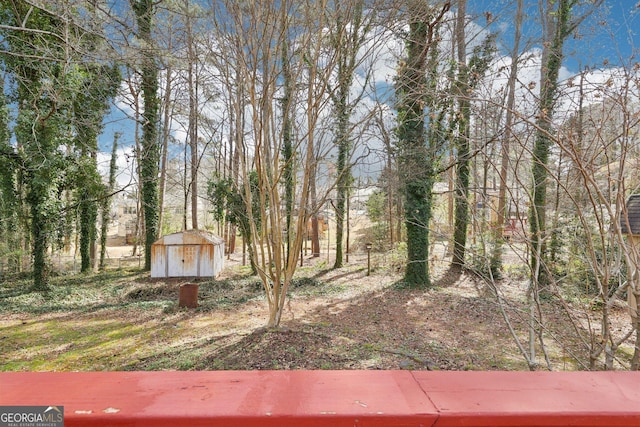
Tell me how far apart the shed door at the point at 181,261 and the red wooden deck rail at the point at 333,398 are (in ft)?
35.9

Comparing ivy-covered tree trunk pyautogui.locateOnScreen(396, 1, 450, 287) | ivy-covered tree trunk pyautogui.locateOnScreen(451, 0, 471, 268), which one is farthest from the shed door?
ivy-covered tree trunk pyautogui.locateOnScreen(451, 0, 471, 268)

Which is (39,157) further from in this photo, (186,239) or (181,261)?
(181,261)

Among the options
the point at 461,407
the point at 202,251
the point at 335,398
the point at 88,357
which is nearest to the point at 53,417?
the point at 335,398

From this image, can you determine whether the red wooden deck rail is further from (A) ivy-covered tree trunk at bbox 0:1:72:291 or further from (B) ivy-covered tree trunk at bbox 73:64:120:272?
(A) ivy-covered tree trunk at bbox 0:1:72:291

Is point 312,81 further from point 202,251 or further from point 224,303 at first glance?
point 202,251

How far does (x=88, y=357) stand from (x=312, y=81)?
190 inches

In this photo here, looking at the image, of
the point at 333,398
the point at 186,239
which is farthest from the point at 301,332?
the point at 186,239

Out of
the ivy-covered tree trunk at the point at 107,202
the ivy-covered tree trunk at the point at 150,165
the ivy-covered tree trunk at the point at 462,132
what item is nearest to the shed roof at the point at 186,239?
the ivy-covered tree trunk at the point at 150,165

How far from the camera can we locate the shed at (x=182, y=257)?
11148 mm

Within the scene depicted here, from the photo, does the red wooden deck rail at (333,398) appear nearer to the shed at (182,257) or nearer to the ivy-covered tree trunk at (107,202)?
the shed at (182,257)

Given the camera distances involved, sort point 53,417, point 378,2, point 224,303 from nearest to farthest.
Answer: point 53,417 → point 378,2 → point 224,303

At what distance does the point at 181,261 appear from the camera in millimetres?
11180

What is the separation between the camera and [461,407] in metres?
0.72

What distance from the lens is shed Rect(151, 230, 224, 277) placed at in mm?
11148
